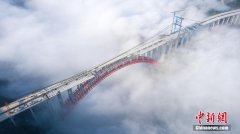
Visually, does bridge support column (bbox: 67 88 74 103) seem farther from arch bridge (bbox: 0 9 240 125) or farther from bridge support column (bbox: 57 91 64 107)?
bridge support column (bbox: 57 91 64 107)

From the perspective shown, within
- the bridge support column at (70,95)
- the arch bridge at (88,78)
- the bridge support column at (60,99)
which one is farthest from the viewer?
the bridge support column at (70,95)

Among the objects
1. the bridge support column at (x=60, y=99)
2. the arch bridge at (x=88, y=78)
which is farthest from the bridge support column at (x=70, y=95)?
the bridge support column at (x=60, y=99)

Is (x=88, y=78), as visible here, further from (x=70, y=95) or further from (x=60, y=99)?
(x=60, y=99)

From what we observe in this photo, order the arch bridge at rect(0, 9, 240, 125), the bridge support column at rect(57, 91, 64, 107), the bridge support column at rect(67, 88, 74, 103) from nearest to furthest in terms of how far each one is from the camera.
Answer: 1. the arch bridge at rect(0, 9, 240, 125)
2. the bridge support column at rect(57, 91, 64, 107)
3. the bridge support column at rect(67, 88, 74, 103)

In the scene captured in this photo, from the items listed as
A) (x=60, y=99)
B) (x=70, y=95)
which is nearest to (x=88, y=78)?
(x=70, y=95)

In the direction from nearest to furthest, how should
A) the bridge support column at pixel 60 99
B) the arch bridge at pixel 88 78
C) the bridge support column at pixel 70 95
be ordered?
1. the arch bridge at pixel 88 78
2. the bridge support column at pixel 60 99
3. the bridge support column at pixel 70 95

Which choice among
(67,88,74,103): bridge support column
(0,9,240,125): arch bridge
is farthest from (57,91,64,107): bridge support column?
(67,88,74,103): bridge support column

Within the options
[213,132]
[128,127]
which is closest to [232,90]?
[213,132]

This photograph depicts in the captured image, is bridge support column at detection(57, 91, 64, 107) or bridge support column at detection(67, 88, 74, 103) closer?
bridge support column at detection(57, 91, 64, 107)

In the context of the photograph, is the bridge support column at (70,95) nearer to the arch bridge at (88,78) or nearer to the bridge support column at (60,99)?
the arch bridge at (88,78)

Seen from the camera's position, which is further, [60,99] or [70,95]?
[70,95]

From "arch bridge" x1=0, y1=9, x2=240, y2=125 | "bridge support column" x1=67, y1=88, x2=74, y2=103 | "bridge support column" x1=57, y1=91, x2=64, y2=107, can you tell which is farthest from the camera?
"bridge support column" x1=67, y1=88, x2=74, y2=103
